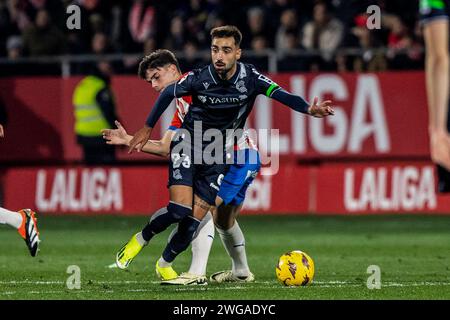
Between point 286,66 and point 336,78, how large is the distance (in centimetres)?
85

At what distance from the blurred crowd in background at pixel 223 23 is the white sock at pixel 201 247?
351 inches

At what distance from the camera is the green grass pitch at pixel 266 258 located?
31.1 feet

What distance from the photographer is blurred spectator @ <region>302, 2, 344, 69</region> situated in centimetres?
1950

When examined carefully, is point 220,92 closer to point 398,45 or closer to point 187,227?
point 187,227

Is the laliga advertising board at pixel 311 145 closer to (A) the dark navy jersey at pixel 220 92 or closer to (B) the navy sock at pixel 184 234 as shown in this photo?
(A) the dark navy jersey at pixel 220 92

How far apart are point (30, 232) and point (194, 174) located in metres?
1.58

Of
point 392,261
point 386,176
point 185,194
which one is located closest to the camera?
point 185,194

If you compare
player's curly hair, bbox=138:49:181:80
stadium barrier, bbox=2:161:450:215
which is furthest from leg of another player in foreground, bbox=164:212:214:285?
stadium barrier, bbox=2:161:450:215

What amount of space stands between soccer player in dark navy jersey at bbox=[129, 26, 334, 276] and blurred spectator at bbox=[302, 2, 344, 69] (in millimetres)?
9249

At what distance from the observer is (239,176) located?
10.5 m

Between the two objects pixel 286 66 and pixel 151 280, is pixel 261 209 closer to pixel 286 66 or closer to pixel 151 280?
pixel 286 66

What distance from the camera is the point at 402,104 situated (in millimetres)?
19203

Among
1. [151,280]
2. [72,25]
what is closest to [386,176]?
[72,25]

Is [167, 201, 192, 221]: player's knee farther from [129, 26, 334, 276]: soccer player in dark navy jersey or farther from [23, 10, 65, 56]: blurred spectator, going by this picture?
[23, 10, 65, 56]: blurred spectator
